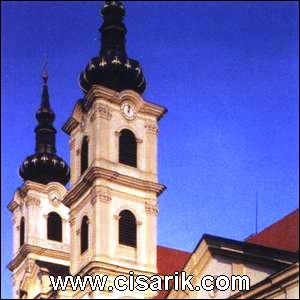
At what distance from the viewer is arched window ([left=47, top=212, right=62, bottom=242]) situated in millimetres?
43438

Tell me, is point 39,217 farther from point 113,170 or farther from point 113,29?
point 113,29

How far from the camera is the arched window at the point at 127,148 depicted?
35391mm

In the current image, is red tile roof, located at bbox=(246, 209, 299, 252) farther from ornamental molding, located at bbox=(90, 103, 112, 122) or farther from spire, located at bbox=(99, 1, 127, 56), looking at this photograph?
spire, located at bbox=(99, 1, 127, 56)

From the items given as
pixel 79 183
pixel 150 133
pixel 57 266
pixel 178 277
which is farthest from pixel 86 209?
pixel 178 277

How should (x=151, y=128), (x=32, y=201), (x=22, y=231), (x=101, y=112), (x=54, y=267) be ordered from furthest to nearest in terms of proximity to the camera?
(x=22, y=231)
(x=32, y=201)
(x=54, y=267)
(x=151, y=128)
(x=101, y=112)

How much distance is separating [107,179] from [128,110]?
325 cm

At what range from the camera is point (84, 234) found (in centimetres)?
3506

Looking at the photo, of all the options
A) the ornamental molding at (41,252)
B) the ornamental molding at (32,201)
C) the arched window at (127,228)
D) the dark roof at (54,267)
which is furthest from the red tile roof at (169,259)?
the ornamental molding at (32,201)

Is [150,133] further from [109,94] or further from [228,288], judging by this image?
[228,288]

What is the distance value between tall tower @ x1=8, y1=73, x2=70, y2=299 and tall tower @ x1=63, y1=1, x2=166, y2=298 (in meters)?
6.57

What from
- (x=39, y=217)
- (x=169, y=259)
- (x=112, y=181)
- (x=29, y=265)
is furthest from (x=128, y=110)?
(x=29, y=265)

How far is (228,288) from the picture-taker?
22.3m

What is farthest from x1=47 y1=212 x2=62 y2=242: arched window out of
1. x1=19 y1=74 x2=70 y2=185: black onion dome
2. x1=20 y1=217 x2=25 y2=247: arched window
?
x1=19 y1=74 x2=70 y2=185: black onion dome

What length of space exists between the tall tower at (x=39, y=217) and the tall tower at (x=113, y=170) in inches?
259
